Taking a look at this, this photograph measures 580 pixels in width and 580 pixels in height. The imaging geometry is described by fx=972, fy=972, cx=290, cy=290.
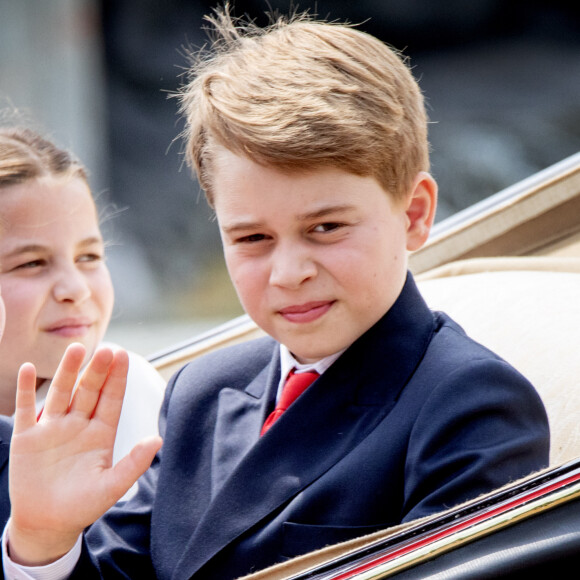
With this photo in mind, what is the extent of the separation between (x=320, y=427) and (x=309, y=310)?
14 cm

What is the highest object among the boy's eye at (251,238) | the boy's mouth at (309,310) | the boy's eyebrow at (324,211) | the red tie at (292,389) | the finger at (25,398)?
the boy's eyebrow at (324,211)

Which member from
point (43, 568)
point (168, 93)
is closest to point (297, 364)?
point (43, 568)

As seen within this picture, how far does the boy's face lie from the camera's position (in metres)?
1.06

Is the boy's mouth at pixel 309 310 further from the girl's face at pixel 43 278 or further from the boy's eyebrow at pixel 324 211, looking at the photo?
the girl's face at pixel 43 278

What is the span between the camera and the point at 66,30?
236 inches

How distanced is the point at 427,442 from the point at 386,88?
404mm

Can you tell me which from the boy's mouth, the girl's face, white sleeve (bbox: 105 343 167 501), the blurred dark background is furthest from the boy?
the blurred dark background

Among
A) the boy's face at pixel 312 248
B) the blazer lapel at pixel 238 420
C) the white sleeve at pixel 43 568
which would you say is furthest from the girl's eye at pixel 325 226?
the white sleeve at pixel 43 568

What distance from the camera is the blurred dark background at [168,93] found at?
206 inches

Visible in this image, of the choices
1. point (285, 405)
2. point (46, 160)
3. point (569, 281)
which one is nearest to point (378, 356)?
point (285, 405)

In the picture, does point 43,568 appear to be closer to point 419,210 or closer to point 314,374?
point 314,374

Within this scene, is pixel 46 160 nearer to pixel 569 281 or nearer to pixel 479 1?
pixel 569 281

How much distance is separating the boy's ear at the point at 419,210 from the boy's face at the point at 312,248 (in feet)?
0.08

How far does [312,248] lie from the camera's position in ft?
3.51
